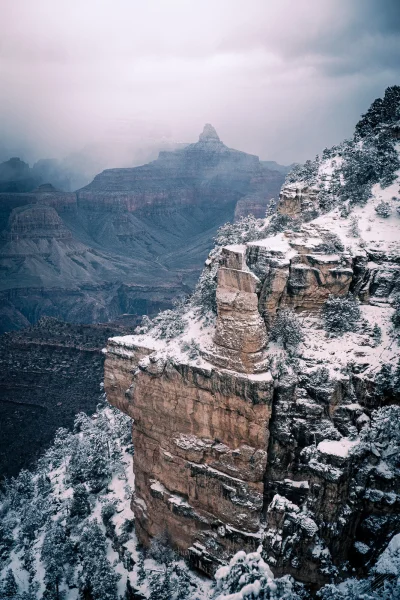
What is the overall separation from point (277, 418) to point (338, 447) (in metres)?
4.60

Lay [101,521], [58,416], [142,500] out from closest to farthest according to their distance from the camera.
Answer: [142,500] < [101,521] < [58,416]

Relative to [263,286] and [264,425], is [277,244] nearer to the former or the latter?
[263,286]

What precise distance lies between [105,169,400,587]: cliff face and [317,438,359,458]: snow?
0.22 ft

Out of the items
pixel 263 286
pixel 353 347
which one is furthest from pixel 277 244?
pixel 353 347

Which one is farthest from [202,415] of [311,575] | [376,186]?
[376,186]

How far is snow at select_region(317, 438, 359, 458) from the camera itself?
28016 millimetres

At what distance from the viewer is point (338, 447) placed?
28703 millimetres

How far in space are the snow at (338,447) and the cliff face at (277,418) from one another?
0.22 feet

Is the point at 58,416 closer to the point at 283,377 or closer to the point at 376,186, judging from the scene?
the point at 283,377

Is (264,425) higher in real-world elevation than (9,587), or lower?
higher

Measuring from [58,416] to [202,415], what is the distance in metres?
43.9

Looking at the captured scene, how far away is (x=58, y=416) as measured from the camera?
233 feet

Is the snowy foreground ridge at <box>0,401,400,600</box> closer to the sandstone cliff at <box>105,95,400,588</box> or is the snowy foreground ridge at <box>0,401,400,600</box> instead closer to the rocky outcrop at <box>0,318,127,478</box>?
the sandstone cliff at <box>105,95,400,588</box>

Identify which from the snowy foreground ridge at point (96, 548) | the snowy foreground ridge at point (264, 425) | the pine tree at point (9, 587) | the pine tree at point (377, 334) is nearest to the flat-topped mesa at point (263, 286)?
the snowy foreground ridge at point (264, 425)
